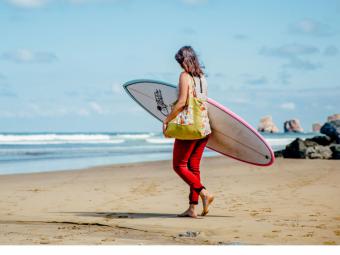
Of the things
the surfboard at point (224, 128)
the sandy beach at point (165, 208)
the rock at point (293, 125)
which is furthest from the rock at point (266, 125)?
the surfboard at point (224, 128)

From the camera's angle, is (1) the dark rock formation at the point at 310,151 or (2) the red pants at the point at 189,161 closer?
(2) the red pants at the point at 189,161

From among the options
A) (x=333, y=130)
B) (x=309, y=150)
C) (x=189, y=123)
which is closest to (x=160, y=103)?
(x=189, y=123)

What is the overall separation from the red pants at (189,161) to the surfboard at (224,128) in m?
0.36

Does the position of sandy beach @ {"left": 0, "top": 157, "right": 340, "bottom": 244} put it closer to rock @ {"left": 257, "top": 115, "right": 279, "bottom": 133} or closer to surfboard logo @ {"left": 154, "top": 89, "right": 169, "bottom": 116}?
surfboard logo @ {"left": 154, "top": 89, "right": 169, "bottom": 116}

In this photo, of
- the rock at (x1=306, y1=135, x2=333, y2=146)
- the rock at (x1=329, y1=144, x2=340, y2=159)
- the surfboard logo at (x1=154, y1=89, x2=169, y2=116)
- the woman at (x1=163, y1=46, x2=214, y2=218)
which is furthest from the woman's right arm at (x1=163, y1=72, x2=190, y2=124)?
the rock at (x1=306, y1=135, x2=333, y2=146)

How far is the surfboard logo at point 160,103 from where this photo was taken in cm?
592

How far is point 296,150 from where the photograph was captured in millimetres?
12180

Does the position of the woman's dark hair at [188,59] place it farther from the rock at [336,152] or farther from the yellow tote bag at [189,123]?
the rock at [336,152]

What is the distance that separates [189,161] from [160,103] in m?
1.01

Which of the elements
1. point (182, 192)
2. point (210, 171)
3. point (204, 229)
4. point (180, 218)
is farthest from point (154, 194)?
point (210, 171)

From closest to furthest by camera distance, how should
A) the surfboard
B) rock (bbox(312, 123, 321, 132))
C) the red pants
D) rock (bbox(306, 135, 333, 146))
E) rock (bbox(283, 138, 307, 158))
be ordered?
the red pants < the surfboard < rock (bbox(283, 138, 307, 158)) < rock (bbox(306, 135, 333, 146)) < rock (bbox(312, 123, 321, 132))

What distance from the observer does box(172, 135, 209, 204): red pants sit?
5.02 metres

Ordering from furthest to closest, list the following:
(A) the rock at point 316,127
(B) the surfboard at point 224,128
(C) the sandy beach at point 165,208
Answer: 1. (A) the rock at point 316,127
2. (B) the surfboard at point 224,128
3. (C) the sandy beach at point 165,208
